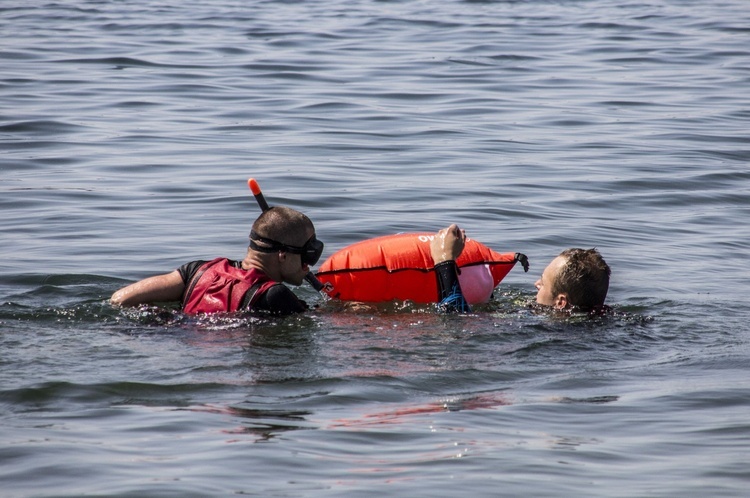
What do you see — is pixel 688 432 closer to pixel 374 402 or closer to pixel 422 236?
pixel 374 402

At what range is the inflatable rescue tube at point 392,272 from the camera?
24.7 feet

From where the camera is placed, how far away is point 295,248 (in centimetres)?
726

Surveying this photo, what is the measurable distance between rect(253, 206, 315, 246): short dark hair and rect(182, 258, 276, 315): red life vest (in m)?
0.26

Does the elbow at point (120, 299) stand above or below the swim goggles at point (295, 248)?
below

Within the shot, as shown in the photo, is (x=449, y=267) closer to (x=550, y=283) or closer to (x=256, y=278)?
(x=550, y=283)

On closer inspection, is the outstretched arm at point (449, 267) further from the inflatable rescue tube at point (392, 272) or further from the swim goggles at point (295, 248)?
the swim goggles at point (295, 248)

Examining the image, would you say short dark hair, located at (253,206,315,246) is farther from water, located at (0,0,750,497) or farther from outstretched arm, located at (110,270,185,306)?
outstretched arm, located at (110,270,185,306)

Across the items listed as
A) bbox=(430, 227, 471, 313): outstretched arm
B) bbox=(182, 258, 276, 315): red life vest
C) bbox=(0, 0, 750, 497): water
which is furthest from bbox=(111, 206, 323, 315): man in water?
bbox=(430, 227, 471, 313): outstretched arm

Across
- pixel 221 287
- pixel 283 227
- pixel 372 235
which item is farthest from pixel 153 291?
pixel 372 235

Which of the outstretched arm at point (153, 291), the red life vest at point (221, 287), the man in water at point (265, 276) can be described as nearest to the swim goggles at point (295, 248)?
the man in water at point (265, 276)

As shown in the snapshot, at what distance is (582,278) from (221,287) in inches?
93.2

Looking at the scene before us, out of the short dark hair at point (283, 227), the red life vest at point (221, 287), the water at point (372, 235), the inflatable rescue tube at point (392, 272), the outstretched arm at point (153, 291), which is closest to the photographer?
the water at point (372, 235)

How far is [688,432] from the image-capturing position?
5.62m

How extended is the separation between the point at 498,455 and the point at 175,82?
13794 mm
